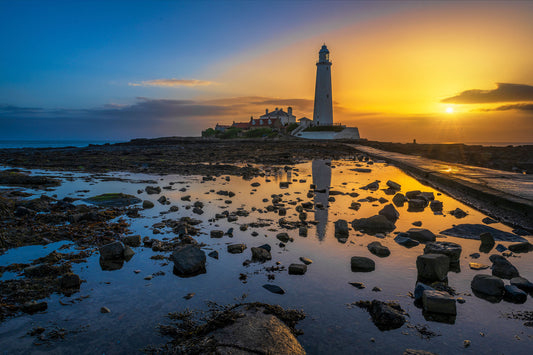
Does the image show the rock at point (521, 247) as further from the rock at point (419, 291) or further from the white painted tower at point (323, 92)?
the white painted tower at point (323, 92)

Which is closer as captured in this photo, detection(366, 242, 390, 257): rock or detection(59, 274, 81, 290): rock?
detection(59, 274, 81, 290): rock

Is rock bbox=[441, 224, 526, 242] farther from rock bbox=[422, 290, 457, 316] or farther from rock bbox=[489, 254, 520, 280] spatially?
rock bbox=[422, 290, 457, 316]

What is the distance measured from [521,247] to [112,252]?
8.55m

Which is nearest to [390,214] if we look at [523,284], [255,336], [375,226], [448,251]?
[375,226]

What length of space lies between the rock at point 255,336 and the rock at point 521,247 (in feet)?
19.1

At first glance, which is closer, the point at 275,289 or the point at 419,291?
the point at 419,291

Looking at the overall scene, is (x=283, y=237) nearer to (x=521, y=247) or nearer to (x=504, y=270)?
(x=504, y=270)

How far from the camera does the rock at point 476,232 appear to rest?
7172mm

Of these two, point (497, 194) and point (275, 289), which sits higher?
point (497, 194)

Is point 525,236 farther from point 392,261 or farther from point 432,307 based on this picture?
point 432,307

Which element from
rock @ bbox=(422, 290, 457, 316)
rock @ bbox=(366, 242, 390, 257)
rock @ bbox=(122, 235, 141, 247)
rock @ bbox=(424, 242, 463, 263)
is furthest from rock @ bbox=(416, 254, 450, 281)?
rock @ bbox=(122, 235, 141, 247)

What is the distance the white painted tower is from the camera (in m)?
69.2

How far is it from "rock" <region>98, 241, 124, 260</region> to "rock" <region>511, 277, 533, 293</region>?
6923 millimetres

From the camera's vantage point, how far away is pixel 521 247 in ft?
20.8
